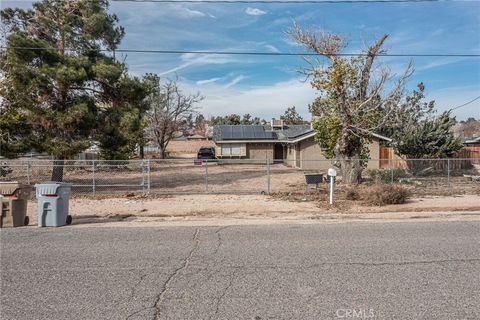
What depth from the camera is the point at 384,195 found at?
13891 mm

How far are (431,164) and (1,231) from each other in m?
26.9

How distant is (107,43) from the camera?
20.4m

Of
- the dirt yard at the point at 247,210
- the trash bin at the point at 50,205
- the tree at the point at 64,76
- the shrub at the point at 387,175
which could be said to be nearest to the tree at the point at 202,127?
the shrub at the point at 387,175

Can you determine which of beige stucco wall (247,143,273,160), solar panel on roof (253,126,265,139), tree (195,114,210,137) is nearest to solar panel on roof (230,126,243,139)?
beige stucco wall (247,143,273,160)

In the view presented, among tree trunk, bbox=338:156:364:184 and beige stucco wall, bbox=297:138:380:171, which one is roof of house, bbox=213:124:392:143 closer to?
beige stucco wall, bbox=297:138:380:171

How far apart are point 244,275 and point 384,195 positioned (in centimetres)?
935

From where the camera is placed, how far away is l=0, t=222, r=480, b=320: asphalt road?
4.62 metres

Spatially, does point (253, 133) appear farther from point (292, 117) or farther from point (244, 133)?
point (292, 117)

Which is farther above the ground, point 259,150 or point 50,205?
point 259,150

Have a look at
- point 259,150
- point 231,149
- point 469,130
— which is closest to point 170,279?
point 231,149

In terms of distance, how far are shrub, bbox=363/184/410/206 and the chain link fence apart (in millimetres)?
2819

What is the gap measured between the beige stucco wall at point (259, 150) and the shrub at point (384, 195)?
3004cm

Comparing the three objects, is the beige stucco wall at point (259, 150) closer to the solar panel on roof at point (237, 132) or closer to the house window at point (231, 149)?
the house window at point (231, 149)

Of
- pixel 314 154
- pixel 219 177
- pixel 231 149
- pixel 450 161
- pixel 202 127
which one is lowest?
pixel 219 177
